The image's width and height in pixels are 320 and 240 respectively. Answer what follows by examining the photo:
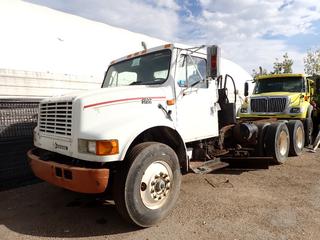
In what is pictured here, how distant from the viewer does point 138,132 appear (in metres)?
3.76

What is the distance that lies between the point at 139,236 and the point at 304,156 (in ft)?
21.0

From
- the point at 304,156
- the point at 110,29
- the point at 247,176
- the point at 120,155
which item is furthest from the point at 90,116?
the point at 110,29

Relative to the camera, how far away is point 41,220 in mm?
4148

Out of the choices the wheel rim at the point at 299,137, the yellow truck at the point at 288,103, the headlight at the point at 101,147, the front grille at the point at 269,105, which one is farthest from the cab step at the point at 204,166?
the front grille at the point at 269,105

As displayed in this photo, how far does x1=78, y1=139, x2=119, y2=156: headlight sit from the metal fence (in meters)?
2.71

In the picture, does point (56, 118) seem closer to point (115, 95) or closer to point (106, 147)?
point (115, 95)

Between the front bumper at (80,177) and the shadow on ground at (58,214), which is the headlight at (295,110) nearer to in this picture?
the shadow on ground at (58,214)

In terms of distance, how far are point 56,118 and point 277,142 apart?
519cm

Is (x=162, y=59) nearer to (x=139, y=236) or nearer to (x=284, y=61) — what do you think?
(x=139, y=236)

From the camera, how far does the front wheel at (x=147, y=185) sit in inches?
142

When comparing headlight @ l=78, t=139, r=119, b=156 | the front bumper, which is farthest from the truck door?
the front bumper

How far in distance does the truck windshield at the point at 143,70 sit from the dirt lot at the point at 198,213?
1991 mm

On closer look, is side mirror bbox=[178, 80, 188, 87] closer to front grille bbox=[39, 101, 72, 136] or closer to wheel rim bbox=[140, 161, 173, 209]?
wheel rim bbox=[140, 161, 173, 209]

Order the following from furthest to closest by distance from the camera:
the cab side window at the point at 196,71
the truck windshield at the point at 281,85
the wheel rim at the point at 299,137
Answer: the truck windshield at the point at 281,85 → the wheel rim at the point at 299,137 → the cab side window at the point at 196,71
